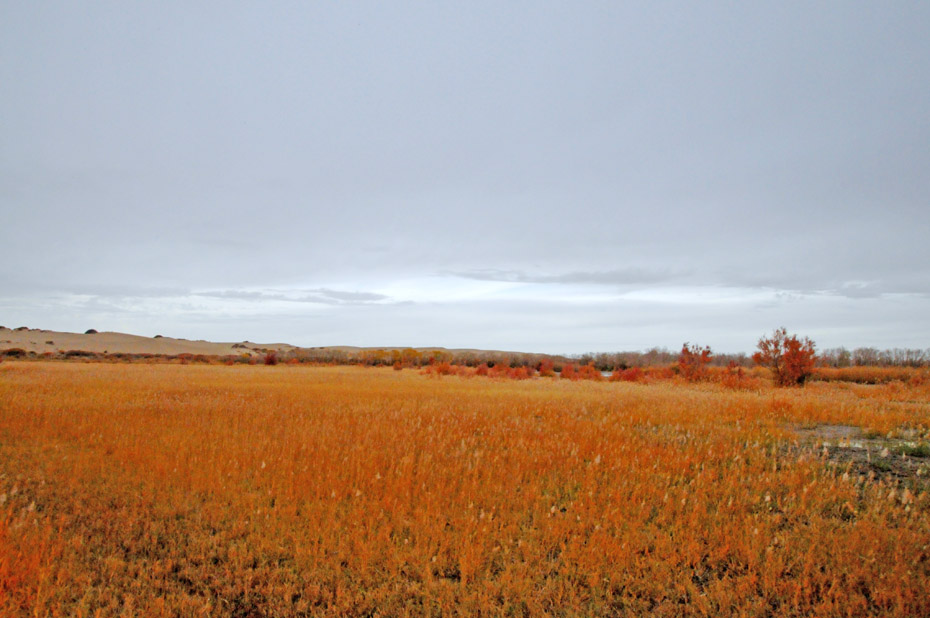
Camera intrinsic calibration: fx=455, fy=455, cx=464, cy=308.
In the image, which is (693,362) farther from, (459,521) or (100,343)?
(100,343)

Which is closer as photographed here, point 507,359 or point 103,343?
point 507,359

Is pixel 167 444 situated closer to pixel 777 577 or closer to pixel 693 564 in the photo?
pixel 693 564

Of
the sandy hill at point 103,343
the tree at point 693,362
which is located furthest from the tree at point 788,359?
the sandy hill at point 103,343

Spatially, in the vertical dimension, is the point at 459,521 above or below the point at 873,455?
below

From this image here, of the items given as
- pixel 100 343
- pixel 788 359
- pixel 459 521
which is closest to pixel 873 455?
pixel 459 521

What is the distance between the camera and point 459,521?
564cm

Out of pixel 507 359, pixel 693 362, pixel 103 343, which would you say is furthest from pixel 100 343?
pixel 693 362

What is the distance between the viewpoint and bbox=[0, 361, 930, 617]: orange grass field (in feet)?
14.1

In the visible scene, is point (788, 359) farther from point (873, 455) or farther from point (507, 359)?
point (507, 359)

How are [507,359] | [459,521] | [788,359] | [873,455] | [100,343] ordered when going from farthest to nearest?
1. [100,343]
2. [507,359]
3. [788,359]
4. [873,455]
5. [459,521]

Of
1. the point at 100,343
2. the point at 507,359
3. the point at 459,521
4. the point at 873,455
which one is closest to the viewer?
the point at 459,521

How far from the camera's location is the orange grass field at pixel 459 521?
4.30 meters

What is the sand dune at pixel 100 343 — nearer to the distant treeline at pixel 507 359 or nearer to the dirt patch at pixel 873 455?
the distant treeline at pixel 507 359

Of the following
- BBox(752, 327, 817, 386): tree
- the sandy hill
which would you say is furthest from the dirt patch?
the sandy hill
